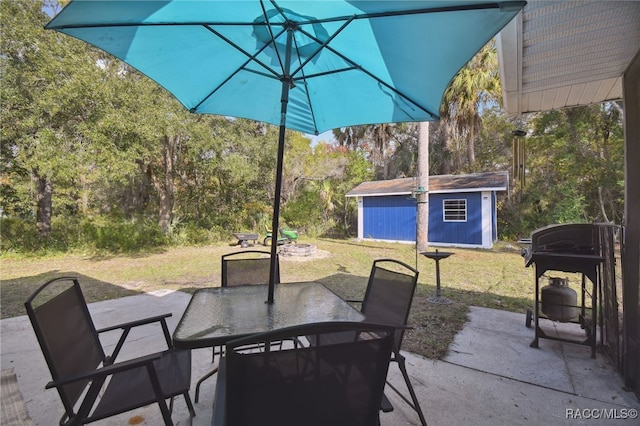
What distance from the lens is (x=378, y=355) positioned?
40.3 inches

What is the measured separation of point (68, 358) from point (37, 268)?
739cm

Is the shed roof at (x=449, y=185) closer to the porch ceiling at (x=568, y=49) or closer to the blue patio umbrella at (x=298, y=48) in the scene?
the porch ceiling at (x=568, y=49)

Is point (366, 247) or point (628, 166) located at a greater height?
point (628, 166)

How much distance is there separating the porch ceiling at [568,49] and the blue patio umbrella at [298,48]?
0.69 m

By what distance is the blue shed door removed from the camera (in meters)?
11.3

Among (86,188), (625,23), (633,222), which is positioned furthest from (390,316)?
(86,188)

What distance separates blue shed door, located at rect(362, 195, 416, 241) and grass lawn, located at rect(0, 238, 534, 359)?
1.91 m

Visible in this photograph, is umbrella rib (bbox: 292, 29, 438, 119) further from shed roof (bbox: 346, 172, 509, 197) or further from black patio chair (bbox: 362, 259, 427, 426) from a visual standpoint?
shed roof (bbox: 346, 172, 509, 197)

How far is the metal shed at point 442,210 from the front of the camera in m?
10.2

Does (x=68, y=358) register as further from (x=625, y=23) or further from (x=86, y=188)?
(x=86, y=188)

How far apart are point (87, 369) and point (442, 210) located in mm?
10948

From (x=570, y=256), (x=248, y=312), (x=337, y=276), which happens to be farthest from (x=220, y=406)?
(x=337, y=276)

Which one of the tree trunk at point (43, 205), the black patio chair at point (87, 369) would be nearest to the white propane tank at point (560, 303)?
the black patio chair at point (87, 369)

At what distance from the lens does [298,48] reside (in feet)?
7.10
